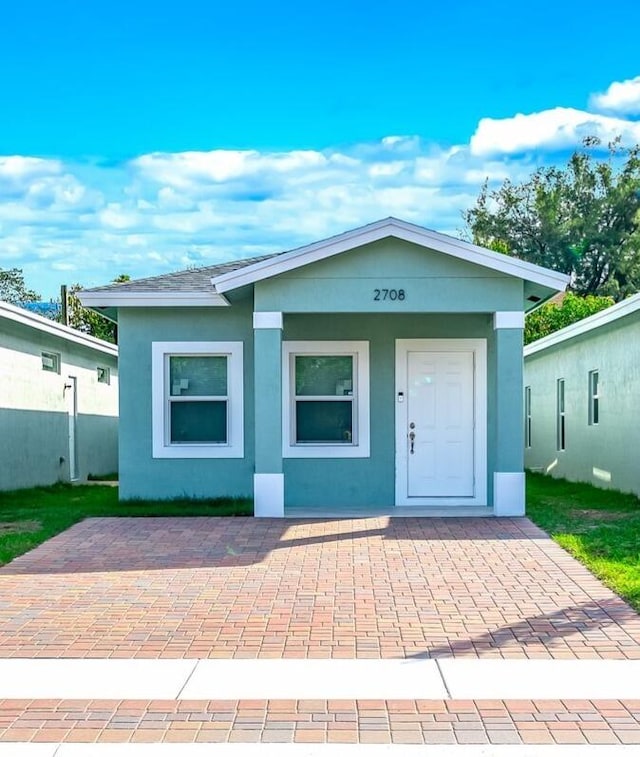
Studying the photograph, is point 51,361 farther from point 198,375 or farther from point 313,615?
point 313,615

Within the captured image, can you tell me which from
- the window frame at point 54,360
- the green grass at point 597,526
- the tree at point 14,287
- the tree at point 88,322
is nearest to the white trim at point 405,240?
the green grass at point 597,526

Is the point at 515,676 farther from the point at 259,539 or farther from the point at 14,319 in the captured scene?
the point at 14,319

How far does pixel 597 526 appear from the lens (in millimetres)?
12594

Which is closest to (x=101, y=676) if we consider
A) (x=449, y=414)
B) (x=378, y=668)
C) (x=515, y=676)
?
(x=378, y=668)

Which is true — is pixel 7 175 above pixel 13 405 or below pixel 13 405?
above

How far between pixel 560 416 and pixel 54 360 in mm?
11203

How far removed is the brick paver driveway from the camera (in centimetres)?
697

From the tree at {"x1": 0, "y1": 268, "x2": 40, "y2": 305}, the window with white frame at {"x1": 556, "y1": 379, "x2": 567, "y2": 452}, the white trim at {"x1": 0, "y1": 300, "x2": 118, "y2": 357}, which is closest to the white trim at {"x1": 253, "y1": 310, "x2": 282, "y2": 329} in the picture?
the white trim at {"x1": 0, "y1": 300, "x2": 118, "y2": 357}

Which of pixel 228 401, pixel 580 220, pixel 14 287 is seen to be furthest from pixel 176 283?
pixel 14 287

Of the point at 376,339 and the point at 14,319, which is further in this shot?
the point at 14,319

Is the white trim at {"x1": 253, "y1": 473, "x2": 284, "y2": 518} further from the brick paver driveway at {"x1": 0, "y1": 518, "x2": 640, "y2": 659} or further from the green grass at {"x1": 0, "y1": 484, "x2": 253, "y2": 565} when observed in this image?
the brick paver driveway at {"x1": 0, "y1": 518, "x2": 640, "y2": 659}

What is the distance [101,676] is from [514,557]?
18.0 feet

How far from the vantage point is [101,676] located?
6.22 metres

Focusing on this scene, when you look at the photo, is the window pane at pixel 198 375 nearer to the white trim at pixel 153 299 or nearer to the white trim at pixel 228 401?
the white trim at pixel 228 401
